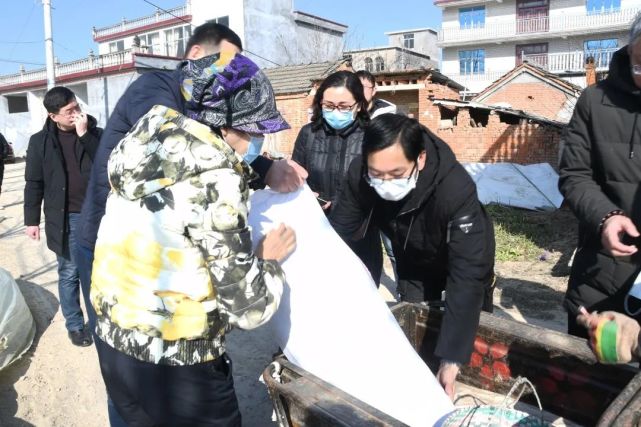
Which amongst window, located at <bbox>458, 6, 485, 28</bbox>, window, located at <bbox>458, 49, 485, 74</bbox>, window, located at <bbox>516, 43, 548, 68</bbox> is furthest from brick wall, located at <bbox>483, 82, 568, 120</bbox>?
window, located at <bbox>458, 6, 485, 28</bbox>

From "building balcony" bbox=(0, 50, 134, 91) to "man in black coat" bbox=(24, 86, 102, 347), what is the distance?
1645 centimetres

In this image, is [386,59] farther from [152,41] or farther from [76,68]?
[152,41]

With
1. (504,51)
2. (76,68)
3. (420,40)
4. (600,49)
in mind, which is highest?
(420,40)

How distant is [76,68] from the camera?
2103cm

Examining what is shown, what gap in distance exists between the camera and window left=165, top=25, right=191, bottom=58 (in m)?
27.8

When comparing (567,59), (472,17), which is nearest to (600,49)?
(567,59)

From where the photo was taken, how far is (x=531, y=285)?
513 centimetres

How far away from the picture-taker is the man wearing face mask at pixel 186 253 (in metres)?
1.21

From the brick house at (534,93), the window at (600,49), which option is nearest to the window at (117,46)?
the brick house at (534,93)

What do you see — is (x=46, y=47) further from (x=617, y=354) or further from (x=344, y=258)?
(x=617, y=354)

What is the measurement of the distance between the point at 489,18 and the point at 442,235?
33845 mm

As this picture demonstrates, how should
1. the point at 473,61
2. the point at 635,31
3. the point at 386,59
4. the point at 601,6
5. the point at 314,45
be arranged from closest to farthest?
the point at 635,31 < the point at 386,59 < the point at 314,45 < the point at 601,6 < the point at 473,61

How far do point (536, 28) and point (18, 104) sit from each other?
92.1ft

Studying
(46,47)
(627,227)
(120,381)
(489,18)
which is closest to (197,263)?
(120,381)
